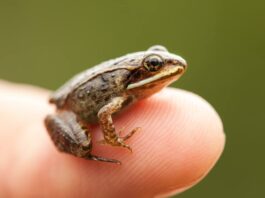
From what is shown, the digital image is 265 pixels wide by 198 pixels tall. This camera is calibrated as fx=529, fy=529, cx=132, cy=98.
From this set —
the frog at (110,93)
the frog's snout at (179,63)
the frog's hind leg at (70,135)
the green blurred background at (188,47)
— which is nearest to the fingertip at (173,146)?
the frog at (110,93)

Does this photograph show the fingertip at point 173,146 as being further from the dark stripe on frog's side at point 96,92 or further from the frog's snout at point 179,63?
the frog's snout at point 179,63

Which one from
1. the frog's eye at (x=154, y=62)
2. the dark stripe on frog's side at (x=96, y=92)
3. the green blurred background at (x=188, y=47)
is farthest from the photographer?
the green blurred background at (x=188, y=47)

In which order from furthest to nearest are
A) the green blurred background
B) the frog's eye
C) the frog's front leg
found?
the green blurred background < the frog's eye < the frog's front leg

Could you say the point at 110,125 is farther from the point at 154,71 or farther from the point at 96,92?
the point at 154,71

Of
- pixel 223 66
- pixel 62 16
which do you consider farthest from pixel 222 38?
pixel 62 16

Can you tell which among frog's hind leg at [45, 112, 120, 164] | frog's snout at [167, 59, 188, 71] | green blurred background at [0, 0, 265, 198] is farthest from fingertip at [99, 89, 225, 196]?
green blurred background at [0, 0, 265, 198]

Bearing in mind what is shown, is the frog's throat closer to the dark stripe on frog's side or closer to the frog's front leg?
the dark stripe on frog's side

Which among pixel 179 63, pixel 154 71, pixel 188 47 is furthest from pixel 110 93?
pixel 188 47

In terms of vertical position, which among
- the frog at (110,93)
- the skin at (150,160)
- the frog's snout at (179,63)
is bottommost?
the skin at (150,160)
